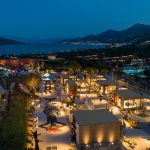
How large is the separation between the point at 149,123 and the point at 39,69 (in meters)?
25.6

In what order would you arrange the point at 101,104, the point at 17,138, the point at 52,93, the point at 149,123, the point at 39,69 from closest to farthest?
the point at 17,138, the point at 149,123, the point at 101,104, the point at 52,93, the point at 39,69

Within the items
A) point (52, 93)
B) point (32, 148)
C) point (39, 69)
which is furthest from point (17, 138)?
point (39, 69)

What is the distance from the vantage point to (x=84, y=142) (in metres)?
14.4

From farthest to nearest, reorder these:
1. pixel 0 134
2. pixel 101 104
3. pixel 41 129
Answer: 1. pixel 101 104
2. pixel 41 129
3. pixel 0 134

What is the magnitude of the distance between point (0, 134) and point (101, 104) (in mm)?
9154

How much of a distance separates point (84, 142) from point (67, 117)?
4.91m

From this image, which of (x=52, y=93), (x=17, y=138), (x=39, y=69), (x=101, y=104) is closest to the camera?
(x=17, y=138)

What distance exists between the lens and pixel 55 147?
1386 cm

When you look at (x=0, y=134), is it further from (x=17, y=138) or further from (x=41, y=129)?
(x=41, y=129)

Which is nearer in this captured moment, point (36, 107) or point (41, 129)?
point (41, 129)

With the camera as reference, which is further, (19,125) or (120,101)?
(120,101)

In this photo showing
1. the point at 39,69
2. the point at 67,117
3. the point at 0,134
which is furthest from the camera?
the point at 39,69

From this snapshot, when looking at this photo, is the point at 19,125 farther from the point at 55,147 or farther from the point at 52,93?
the point at 52,93

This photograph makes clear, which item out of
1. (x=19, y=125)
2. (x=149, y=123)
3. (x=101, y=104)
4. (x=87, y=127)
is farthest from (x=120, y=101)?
(x=19, y=125)
